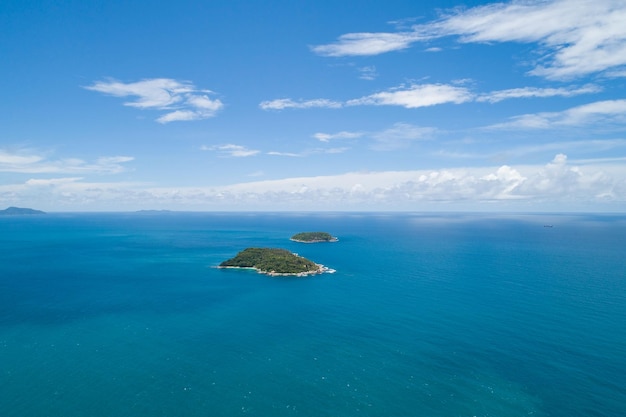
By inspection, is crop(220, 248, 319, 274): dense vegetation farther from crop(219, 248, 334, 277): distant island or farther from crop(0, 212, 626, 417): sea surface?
crop(0, 212, 626, 417): sea surface

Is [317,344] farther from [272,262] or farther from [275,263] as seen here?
[272,262]

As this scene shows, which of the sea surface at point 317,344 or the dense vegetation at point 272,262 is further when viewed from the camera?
the dense vegetation at point 272,262

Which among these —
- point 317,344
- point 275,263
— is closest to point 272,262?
point 275,263

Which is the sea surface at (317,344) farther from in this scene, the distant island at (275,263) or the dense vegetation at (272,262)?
the dense vegetation at (272,262)

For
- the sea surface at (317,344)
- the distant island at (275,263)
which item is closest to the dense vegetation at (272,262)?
the distant island at (275,263)

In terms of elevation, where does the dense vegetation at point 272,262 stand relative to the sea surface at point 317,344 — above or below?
above

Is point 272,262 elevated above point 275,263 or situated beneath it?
elevated above

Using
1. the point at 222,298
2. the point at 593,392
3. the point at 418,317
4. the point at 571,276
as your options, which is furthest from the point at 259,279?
the point at 571,276
